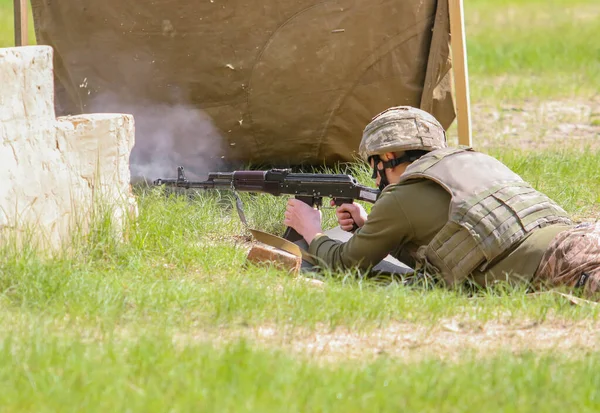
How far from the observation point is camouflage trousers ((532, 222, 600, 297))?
452 cm

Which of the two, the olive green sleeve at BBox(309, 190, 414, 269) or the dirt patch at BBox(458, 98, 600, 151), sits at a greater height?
the olive green sleeve at BBox(309, 190, 414, 269)

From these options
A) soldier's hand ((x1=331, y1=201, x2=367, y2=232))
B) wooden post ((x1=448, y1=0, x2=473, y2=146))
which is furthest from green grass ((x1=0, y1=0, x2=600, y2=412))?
wooden post ((x1=448, y1=0, x2=473, y2=146))

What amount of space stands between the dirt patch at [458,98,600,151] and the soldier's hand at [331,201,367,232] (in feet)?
13.3

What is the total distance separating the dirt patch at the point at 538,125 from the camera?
960 cm

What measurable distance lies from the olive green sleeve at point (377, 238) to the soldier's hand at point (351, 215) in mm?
384

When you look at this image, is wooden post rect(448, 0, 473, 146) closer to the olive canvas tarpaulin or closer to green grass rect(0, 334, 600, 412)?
the olive canvas tarpaulin

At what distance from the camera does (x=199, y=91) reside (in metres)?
7.19

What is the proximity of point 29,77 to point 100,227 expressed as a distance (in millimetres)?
890

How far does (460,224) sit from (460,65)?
2511 millimetres


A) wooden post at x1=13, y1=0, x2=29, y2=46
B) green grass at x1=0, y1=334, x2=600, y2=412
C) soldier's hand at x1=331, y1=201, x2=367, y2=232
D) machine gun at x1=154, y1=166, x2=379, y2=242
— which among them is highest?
wooden post at x1=13, y1=0, x2=29, y2=46

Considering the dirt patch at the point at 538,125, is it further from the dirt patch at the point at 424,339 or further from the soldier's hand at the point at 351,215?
the dirt patch at the point at 424,339

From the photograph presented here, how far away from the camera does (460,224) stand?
4.64 m

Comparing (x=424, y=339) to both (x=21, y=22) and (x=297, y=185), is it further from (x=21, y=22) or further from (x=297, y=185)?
(x=21, y=22)

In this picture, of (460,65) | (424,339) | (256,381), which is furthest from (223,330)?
(460,65)
